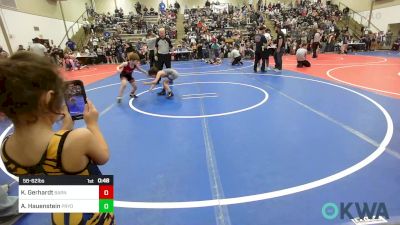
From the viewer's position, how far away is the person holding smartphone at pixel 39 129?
0.96 metres

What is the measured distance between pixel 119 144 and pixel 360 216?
3.32 metres

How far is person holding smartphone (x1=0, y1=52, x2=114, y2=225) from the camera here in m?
0.96

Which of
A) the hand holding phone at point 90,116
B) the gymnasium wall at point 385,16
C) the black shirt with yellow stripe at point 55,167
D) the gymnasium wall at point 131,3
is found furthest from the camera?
the gymnasium wall at point 131,3

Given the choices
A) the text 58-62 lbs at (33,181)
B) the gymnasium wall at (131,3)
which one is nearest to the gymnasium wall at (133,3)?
the gymnasium wall at (131,3)

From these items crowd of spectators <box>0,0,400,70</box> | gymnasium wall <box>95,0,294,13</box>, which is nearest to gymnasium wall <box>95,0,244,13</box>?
gymnasium wall <box>95,0,294,13</box>

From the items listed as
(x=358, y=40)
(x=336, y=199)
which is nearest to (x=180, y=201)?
(x=336, y=199)

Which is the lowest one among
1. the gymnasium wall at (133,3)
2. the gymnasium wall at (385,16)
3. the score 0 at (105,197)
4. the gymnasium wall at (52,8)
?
the score 0 at (105,197)

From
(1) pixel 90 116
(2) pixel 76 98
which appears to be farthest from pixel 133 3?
(1) pixel 90 116

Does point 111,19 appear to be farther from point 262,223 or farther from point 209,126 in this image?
point 262,223

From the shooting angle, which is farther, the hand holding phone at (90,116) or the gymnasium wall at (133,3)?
the gymnasium wall at (133,3)

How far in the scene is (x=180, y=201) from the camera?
8.89ft

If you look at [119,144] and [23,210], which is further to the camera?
[119,144]

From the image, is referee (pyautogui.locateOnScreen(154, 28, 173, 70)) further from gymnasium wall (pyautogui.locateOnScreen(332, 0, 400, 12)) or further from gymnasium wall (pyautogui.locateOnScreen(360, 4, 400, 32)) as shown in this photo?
gymnasium wall (pyautogui.locateOnScreen(332, 0, 400, 12))

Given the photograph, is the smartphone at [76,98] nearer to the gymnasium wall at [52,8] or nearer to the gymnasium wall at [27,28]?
the gymnasium wall at [27,28]
